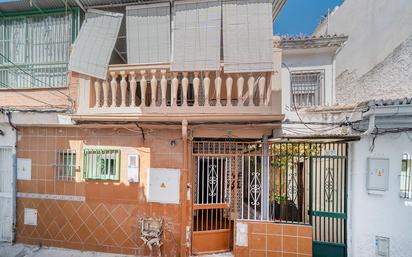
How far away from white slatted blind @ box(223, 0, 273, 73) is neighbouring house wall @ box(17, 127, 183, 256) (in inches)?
88.3

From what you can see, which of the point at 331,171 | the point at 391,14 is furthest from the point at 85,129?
the point at 391,14

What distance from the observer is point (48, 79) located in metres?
6.62

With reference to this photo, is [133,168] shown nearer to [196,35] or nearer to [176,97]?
[176,97]

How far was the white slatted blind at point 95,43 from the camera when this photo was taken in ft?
18.9

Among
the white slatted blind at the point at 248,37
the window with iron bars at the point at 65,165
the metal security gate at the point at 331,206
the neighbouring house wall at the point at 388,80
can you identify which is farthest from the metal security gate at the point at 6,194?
the neighbouring house wall at the point at 388,80

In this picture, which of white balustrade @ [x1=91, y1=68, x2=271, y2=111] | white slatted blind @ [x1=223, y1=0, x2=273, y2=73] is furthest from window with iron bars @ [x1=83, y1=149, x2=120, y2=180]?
white slatted blind @ [x1=223, y1=0, x2=273, y2=73]

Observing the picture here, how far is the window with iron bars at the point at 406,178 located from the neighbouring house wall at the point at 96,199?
477 centimetres

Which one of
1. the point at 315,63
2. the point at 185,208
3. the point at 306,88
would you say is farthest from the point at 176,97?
the point at 315,63

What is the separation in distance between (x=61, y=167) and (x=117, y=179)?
1.77m

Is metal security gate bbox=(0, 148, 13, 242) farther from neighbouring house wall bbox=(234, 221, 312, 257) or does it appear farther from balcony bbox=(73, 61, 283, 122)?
neighbouring house wall bbox=(234, 221, 312, 257)

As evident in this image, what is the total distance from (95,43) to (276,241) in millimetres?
6571

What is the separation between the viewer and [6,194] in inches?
262

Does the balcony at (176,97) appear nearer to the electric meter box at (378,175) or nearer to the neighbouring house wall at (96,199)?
the neighbouring house wall at (96,199)

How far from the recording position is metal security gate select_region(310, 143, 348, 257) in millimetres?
5590
